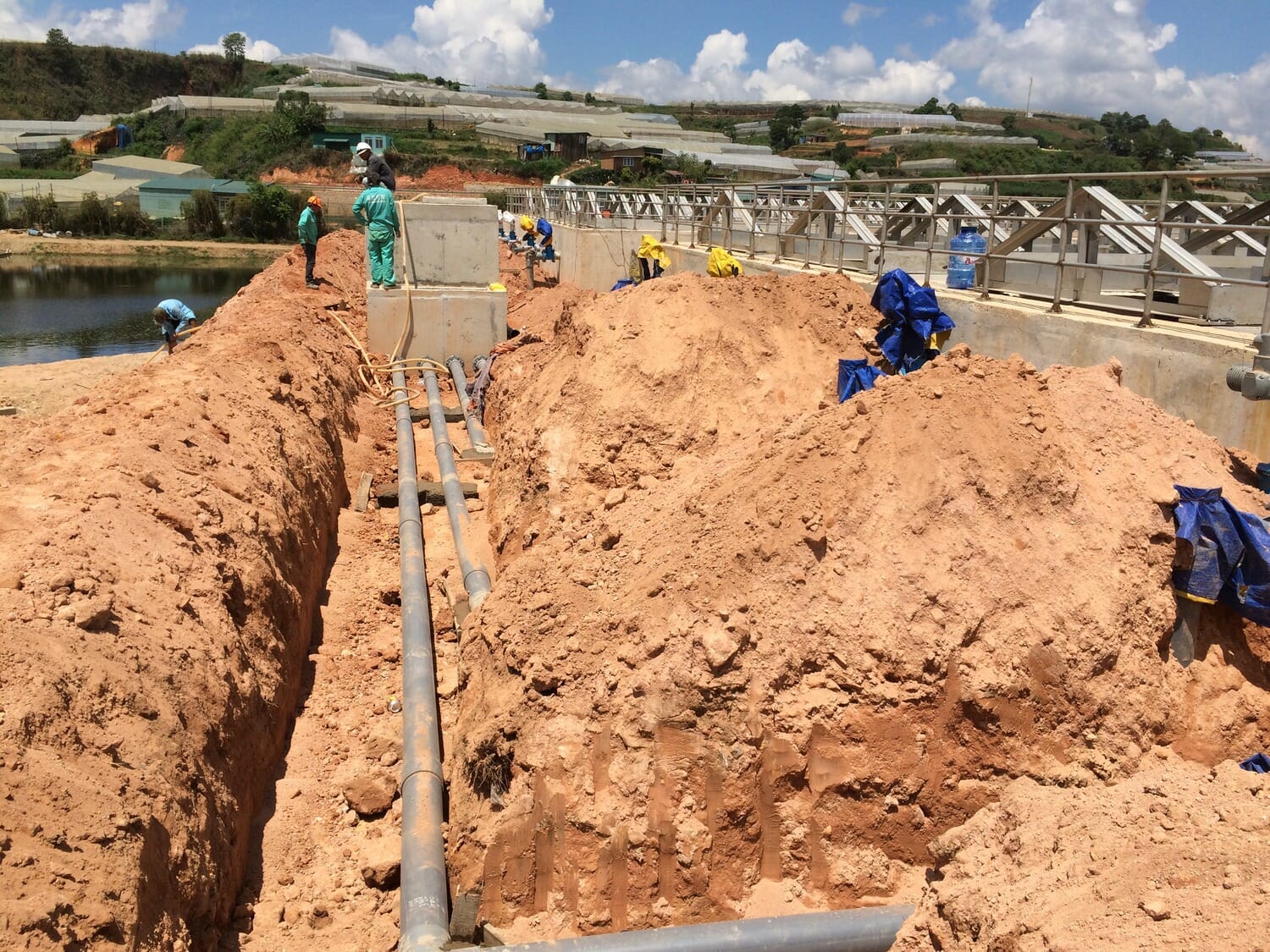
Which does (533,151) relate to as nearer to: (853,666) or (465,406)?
(465,406)

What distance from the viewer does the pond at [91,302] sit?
24.2 meters

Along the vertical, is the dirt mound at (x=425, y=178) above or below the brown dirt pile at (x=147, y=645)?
above

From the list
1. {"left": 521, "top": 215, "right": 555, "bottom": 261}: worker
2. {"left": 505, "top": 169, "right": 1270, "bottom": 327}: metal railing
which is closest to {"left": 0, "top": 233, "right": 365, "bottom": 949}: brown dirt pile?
{"left": 505, "top": 169, "right": 1270, "bottom": 327}: metal railing

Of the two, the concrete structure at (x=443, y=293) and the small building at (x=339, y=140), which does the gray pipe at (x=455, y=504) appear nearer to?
the concrete structure at (x=443, y=293)

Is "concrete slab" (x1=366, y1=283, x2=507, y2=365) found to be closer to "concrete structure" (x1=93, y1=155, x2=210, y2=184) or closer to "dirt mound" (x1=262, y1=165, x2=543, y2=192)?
"dirt mound" (x1=262, y1=165, x2=543, y2=192)

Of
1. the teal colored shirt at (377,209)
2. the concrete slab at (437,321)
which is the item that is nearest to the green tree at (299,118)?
the teal colored shirt at (377,209)

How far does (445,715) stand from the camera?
595 cm

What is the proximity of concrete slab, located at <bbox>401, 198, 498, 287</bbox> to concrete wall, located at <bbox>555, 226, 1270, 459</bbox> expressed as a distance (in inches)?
291

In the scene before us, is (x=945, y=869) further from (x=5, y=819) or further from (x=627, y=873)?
(x=5, y=819)

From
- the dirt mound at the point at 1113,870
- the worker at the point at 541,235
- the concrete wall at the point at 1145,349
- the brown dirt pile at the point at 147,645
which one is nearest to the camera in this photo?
the dirt mound at the point at 1113,870

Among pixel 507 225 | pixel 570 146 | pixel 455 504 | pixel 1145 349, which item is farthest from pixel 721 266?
pixel 570 146

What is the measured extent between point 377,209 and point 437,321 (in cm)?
185

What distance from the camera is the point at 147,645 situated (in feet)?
15.1

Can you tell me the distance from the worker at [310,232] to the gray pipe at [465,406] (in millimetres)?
3821
